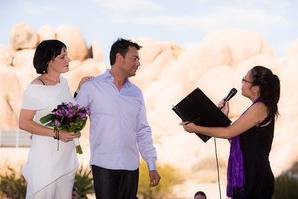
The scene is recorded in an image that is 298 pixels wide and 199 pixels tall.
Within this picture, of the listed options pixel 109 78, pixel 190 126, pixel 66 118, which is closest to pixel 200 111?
pixel 190 126

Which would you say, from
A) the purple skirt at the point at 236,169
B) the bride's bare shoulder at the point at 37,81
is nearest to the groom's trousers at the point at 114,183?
the purple skirt at the point at 236,169

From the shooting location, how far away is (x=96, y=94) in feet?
18.2

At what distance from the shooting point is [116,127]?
215 inches

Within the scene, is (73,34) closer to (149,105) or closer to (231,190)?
(149,105)

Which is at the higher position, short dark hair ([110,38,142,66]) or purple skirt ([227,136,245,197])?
short dark hair ([110,38,142,66])

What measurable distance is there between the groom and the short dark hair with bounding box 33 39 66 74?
59 cm

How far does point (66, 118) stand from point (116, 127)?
2.33 ft

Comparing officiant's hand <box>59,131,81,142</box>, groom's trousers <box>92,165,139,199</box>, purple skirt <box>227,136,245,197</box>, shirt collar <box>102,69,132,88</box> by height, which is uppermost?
shirt collar <box>102,69,132,88</box>

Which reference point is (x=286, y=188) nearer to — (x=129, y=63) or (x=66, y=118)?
(x=129, y=63)

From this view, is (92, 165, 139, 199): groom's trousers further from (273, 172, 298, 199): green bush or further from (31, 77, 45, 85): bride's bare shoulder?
(273, 172, 298, 199): green bush

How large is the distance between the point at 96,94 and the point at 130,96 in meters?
0.26

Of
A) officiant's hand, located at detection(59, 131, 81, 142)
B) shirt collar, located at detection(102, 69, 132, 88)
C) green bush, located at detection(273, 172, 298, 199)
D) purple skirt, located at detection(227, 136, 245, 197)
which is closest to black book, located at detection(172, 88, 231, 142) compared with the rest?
purple skirt, located at detection(227, 136, 245, 197)

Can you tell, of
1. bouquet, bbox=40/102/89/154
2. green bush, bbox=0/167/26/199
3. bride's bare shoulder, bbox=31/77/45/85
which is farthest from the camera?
green bush, bbox=0/167/26/199

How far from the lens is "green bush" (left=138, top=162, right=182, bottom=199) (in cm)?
1936
